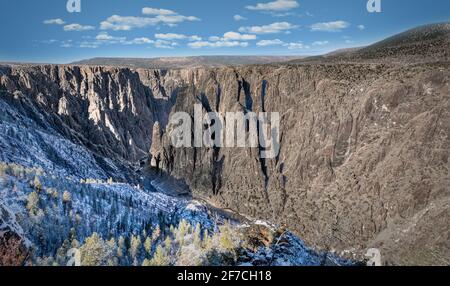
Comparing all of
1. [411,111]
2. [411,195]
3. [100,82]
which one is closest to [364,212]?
[411,195]

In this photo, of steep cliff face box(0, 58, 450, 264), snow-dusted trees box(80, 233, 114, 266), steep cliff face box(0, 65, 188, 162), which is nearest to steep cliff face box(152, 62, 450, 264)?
steep cliff face box(0, 58, 450, 264)

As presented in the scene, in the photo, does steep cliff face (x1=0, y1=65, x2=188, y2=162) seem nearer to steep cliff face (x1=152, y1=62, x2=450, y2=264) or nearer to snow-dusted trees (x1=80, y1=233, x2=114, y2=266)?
steep cliff face (x1=152, y1=62, x2=450, y2=264)

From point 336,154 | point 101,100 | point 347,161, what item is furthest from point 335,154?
point 101,100

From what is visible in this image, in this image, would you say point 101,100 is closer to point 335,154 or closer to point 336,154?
point 335,154

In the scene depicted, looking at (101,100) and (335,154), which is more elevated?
(101,100)

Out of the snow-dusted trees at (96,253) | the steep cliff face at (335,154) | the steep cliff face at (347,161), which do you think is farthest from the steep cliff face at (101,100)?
the snow-dusted trees at (96,253)
